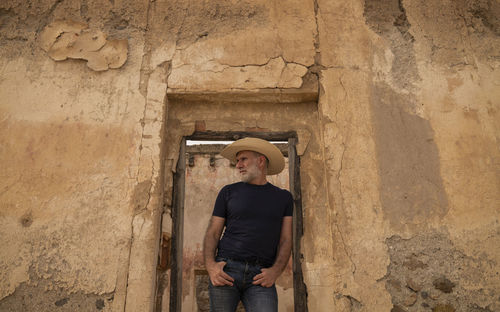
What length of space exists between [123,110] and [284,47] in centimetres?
144

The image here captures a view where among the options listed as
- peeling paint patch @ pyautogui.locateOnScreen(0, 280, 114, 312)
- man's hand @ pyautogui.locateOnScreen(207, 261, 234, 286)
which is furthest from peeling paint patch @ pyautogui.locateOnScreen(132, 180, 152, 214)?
man's hand @ pyautogui.locateOnScreen(207, 261, 234, 286)

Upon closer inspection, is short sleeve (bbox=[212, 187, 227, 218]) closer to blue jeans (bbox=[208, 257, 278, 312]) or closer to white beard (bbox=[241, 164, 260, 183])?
white beard (bbox=[241, 164, 260, 183])

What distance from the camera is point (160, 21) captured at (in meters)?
3.30

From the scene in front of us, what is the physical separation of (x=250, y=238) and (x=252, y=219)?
0.45ft

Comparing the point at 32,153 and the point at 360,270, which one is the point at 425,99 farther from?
the point at 32,153

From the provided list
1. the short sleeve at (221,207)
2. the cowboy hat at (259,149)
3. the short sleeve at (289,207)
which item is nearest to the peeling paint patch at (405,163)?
the short sleeve at (289,207)

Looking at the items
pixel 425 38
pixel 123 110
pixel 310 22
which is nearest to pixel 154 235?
pixel 123 110

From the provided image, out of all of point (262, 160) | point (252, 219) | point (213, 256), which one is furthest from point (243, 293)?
point (262, 160)

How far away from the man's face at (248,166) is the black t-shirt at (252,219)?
64 mm

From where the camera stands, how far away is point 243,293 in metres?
2.51

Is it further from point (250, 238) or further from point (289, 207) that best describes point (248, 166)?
point (250, 238)

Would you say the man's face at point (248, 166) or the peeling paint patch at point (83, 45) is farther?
the peeling paint patch at point (83, 45)

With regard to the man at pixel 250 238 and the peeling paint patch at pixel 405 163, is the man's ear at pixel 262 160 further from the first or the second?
the peeling paint patch at pixel 405 163

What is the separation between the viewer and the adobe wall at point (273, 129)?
2645 mm
